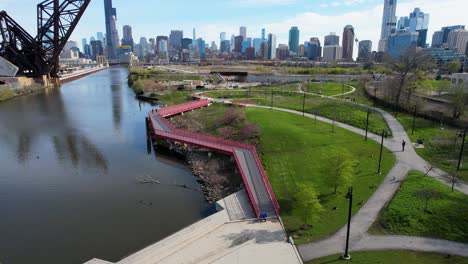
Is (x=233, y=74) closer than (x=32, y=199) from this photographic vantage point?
No

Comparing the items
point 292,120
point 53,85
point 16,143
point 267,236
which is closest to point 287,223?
point 267,236

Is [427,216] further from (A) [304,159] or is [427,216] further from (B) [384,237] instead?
(A) [304,159]

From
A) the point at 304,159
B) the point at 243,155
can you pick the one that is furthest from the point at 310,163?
the point at 243,155

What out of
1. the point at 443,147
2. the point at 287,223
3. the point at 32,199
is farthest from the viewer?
the point at 443,147

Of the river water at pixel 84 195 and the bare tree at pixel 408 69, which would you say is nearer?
the river water at pixel 84 195

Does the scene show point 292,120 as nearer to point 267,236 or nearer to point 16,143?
point 267,236

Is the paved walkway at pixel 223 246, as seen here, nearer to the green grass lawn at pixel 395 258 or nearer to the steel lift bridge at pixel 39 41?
the green grass lawn at pixel 395 258

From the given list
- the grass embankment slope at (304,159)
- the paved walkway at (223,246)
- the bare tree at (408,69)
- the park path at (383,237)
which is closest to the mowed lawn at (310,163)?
the grass embankment slope at (304,159)
